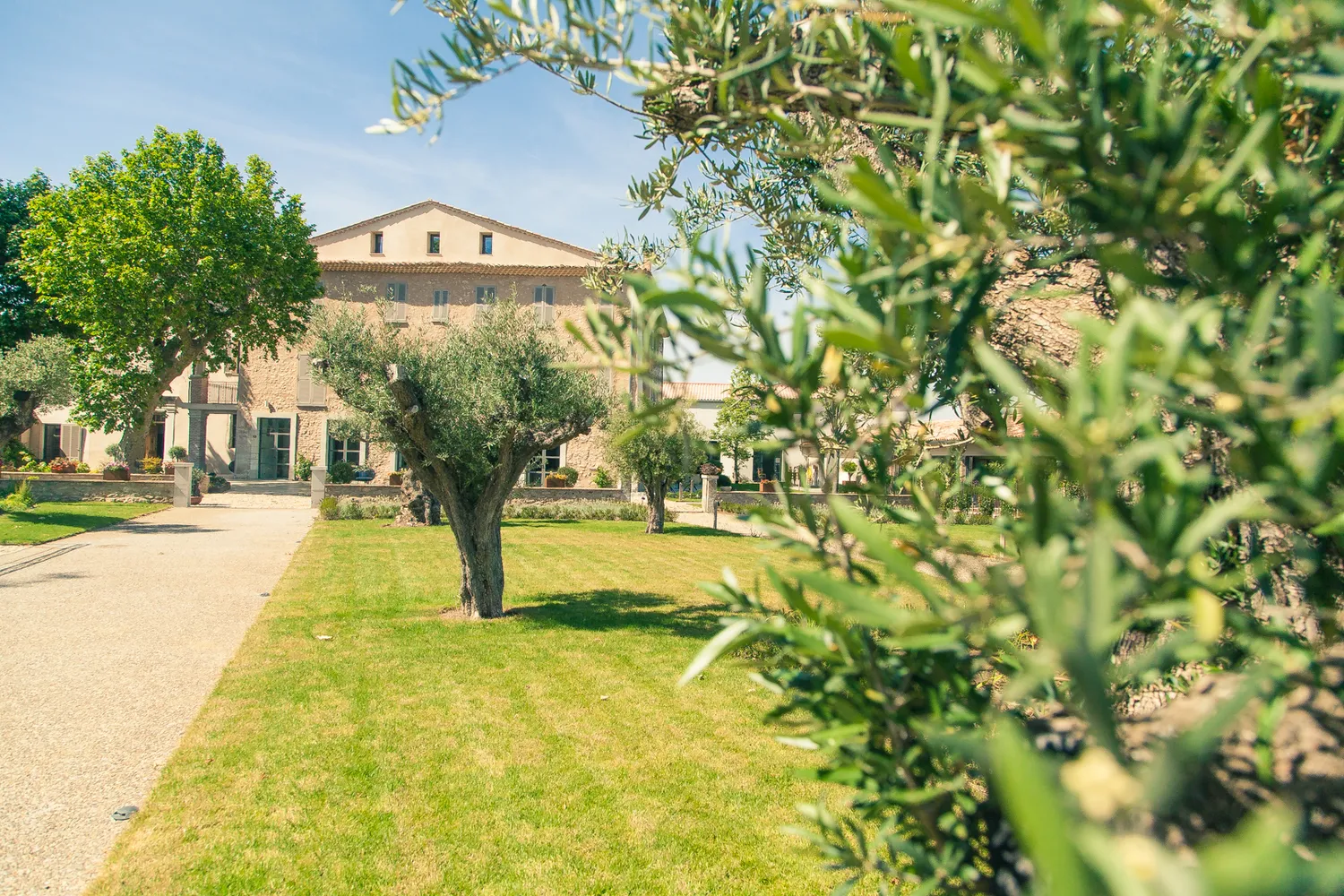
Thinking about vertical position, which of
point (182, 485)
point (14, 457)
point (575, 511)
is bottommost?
point (575, 511)

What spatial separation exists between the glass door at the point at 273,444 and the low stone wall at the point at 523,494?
980cm

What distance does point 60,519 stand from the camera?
2322cm

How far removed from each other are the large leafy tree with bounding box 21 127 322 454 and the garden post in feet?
8.49

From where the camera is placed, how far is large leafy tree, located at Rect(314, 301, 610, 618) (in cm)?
1181

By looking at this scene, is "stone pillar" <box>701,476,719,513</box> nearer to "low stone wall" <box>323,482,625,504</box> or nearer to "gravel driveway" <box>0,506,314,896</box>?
"low stone wall" <box>323,482,625,504</box>

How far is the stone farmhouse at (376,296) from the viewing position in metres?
40.8

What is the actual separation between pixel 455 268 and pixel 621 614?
3123 centimetres

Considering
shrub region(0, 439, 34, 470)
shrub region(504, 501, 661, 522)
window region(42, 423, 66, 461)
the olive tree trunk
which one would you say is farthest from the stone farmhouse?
the olive tree trunk

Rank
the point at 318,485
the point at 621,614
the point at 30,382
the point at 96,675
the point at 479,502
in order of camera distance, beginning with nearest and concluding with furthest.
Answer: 1. the point at 96,675
2. the point at 479,502
3. the point at 621,614
4. the point at 30,382
5. the point at 318,485

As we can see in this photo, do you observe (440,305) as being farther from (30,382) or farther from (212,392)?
(30,382)

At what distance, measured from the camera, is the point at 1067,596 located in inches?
29.2

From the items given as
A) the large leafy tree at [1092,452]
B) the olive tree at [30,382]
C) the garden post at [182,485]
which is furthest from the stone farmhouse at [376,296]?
the large leafy tree at [1092,452]

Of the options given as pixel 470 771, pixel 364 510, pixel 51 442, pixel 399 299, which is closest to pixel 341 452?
pixel 399 299

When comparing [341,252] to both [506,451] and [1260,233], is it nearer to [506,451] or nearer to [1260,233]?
[506,451]
